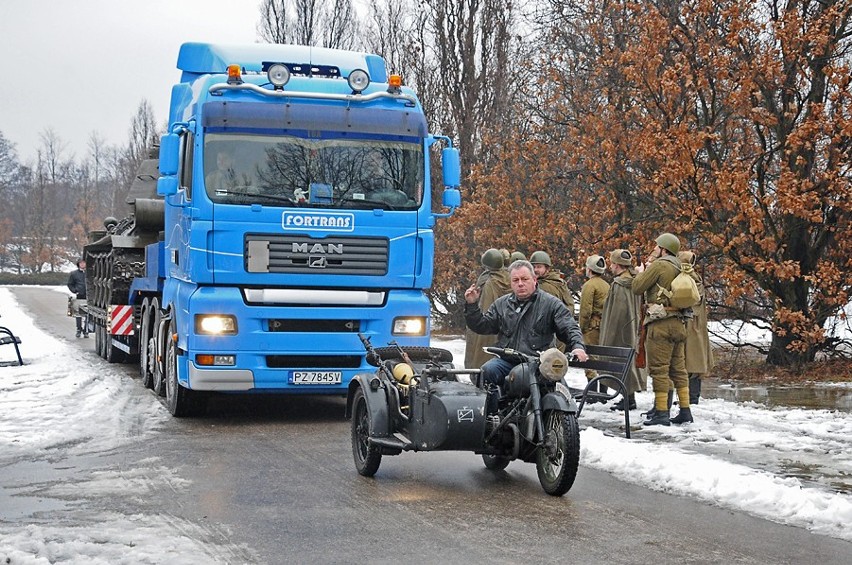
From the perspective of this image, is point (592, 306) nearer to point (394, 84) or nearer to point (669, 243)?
point (669, 243)

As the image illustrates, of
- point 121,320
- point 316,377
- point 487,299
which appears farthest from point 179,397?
point 121,320

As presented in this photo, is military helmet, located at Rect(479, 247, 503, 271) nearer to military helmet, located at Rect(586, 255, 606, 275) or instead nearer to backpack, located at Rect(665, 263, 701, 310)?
military helmet, located at Rect(586, 255, 606, 275)

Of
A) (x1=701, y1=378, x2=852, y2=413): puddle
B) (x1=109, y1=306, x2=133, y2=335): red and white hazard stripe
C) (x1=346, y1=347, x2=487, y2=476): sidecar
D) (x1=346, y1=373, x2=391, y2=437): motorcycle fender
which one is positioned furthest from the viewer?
(x1=109, y1=306, x2=133, y2=335): red and white hazard stripe

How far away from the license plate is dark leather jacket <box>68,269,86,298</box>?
17.7 m

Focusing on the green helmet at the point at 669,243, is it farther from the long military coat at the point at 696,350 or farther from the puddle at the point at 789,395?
the puddle at the point at 789,395

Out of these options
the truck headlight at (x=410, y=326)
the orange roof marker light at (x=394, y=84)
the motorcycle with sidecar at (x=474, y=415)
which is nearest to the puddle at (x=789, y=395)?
the truck headlight at (x=410, y=326)

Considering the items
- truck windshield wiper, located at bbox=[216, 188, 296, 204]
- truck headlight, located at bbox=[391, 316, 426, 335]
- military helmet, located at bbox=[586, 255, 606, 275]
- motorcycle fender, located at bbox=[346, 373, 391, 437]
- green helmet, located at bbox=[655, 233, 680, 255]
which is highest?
truck windshield wiper, located at bbox=[216, 188, 296, 204]

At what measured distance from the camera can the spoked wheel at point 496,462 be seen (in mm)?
9367

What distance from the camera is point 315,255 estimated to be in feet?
40.4

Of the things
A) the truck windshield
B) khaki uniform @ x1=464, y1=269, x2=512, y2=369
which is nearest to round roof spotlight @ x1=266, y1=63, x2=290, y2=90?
the truck windshield

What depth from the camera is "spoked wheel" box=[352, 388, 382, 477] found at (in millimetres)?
8953

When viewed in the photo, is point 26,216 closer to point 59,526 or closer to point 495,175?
point 495,175

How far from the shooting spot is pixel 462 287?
28.3 m

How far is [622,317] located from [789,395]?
3.16m
